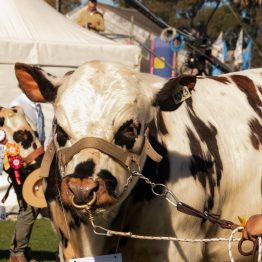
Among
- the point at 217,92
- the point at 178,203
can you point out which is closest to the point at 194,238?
the point at 178,203

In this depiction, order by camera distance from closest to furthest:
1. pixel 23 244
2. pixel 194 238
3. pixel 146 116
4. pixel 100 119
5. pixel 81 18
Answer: pixel 100 119 → pixel 146 116 → pixel 194 238 → pixel 23 244 → pixel 81 18

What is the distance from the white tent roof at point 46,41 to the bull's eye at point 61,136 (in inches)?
302

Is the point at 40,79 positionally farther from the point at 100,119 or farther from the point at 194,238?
the point at 194,238

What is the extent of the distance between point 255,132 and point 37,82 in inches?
62.6

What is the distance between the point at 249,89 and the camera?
5.73m

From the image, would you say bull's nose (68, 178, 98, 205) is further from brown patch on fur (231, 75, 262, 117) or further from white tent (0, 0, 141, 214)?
white tent (0, 0, 141, 214)

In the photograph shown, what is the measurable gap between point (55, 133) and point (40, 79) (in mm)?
410

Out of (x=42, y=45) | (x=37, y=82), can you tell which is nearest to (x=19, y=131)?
(x=42, y=45)

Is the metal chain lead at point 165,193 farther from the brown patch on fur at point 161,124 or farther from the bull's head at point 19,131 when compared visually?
the bull's head at point 19,131

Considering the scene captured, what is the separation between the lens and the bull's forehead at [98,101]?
13.1ft

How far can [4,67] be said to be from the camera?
11922 millimetres

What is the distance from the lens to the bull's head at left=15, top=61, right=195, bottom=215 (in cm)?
388

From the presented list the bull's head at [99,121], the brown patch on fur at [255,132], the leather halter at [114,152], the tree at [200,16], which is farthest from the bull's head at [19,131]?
the tree at [200,16]

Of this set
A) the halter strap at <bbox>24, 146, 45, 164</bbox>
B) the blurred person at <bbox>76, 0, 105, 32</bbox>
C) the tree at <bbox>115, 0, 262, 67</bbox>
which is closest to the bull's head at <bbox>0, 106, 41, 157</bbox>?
the halter strap at <bbox>24, 146, 45, 164</bbox>
